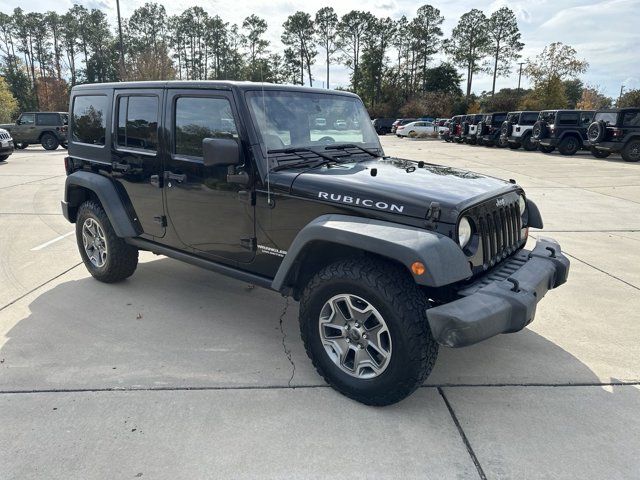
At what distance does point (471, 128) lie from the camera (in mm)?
28391

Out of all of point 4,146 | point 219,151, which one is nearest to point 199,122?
point 219,151

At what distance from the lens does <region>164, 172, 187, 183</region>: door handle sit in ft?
12.1

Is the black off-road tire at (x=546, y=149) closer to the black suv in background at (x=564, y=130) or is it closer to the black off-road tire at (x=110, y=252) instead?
the black suv in background at (x=564, y=130)

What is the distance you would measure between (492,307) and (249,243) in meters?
1.71

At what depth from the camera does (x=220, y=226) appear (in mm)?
3527

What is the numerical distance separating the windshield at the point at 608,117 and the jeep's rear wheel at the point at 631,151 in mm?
982

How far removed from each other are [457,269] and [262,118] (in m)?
1.69

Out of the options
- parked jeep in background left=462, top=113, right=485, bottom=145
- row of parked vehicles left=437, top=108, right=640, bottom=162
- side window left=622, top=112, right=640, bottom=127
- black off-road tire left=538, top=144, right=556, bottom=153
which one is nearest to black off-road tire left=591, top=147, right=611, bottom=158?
row of parked vehicles left=437, top=108, right=640, bottom=162

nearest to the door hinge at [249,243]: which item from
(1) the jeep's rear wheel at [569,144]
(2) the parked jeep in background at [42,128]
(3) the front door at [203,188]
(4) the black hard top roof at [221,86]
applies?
(3) the front door at [203,188]

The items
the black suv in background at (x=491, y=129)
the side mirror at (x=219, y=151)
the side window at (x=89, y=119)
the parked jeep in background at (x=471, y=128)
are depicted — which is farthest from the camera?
the parked jeep in background at (x=471, y=128)

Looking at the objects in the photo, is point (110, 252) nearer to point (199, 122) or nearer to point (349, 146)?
point (199, 122)

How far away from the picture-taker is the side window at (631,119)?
1695 centimetres

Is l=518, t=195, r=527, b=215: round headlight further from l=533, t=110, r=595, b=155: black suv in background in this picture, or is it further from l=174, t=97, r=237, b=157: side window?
l=533, t=110, r=595, b=155: black suv in background

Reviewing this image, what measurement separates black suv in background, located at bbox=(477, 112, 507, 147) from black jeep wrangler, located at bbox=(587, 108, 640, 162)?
7998 mm
